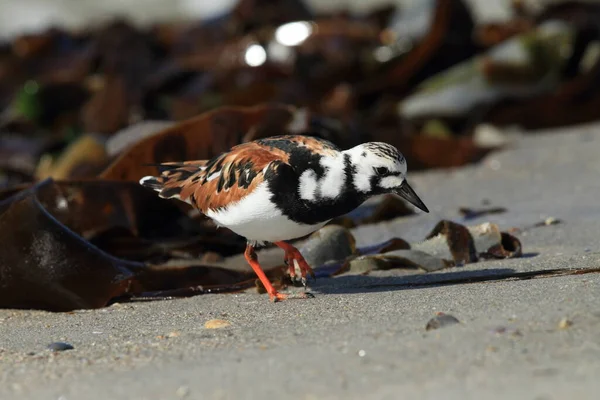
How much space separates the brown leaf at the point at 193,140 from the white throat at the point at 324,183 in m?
1.05

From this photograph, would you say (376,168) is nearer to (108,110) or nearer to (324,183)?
(324,183)

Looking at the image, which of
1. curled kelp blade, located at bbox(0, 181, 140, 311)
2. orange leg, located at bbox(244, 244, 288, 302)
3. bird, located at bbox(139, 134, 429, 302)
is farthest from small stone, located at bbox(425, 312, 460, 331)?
curled kelp blade, located at bbox(0, 181, 140, 311)

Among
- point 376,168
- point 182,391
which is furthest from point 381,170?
point 182,391

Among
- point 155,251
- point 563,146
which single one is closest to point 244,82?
point 563,146

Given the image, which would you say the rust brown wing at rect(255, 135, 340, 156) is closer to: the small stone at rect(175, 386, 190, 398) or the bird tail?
the bird tail

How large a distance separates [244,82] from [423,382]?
5.29m

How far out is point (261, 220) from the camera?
3.21 m

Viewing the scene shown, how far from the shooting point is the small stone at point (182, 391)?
2021mm

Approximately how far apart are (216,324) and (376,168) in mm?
776

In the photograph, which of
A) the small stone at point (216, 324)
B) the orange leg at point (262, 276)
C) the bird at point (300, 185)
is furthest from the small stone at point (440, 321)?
the orange leg at point (262, 276)

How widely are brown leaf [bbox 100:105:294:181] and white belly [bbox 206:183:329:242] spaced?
811mm

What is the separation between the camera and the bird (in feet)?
10.4

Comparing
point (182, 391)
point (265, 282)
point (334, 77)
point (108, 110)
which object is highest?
point (334, 77)

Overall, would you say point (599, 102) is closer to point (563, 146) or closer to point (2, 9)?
point (563, 146)
